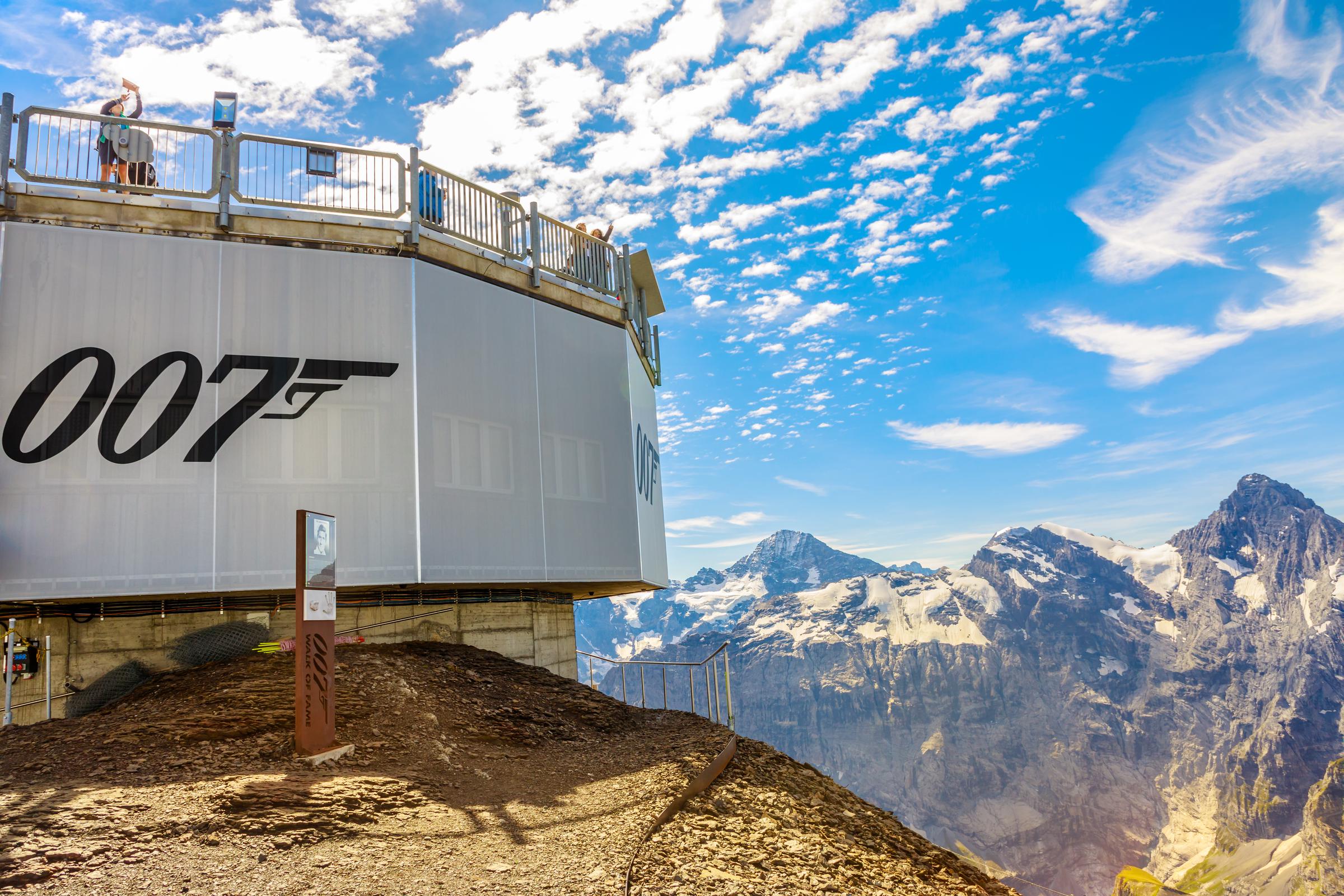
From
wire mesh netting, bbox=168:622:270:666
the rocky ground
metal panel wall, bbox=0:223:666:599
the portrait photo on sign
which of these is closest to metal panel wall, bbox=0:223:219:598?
metal panel wall, bbox=0:223:666:599

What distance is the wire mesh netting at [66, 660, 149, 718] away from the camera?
14.4 m

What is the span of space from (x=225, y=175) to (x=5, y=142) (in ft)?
11.6

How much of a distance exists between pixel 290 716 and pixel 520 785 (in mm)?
3547

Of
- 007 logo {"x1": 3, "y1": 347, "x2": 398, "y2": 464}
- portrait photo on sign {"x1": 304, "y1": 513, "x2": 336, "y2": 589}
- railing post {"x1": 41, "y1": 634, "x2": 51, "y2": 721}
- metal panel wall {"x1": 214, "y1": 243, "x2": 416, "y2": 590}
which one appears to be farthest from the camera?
metal panel wall {"x1": 214, "y1": 243, "x2": 416, "y2": 590}

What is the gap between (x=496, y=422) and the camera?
18.5 metres

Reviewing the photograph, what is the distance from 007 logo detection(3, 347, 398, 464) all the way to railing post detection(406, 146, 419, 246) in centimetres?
309

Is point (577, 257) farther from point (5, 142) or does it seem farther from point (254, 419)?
point (5, 142)

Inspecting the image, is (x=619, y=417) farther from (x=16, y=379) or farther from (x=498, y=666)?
(x=16, y=379)

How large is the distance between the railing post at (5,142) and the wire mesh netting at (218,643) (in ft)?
27.8

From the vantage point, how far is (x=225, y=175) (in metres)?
16.2

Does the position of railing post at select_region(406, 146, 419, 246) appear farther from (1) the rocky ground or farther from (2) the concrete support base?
(1) the rocky ground

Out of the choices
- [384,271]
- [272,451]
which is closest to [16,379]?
[272,451]

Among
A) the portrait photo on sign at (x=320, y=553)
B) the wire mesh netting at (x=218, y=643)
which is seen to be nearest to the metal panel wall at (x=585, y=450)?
the wire mesh netting at (x=218, y=643)

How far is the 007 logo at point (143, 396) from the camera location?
573 inches
